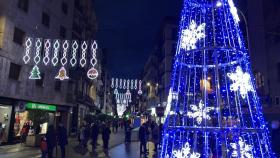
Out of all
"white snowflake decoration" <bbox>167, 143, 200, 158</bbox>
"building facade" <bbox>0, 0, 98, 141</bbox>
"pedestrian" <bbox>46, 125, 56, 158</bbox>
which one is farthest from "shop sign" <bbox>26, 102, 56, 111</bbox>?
"white snowflake decoration" <bbox>167, 143, 200, 158</bbox>

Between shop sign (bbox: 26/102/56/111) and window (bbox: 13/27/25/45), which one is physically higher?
window (bbox: 13/27/25/45)

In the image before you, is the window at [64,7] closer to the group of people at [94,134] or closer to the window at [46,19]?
the window at [46,19]

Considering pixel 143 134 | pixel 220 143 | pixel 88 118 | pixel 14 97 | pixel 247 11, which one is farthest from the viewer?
pixel 88 118

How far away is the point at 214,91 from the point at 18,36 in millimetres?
21360

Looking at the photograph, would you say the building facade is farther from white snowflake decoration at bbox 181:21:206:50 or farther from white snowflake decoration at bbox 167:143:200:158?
white snowflake decoration at bbox 167:143:200:158

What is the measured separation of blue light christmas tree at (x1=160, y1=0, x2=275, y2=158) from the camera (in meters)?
8.84

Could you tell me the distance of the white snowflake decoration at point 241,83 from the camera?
9.20m

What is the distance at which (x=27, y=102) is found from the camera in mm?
28047

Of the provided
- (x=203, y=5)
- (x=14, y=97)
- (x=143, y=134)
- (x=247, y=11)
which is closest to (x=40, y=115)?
(x=14, y=97)

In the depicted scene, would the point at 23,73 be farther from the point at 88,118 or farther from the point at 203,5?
the point at 203,5

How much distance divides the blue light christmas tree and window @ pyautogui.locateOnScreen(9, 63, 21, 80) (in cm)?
1906

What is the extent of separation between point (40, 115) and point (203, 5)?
25.0m

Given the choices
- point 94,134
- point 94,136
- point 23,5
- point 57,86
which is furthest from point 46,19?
point 94,136

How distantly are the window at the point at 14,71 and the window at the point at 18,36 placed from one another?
2.05 meters
